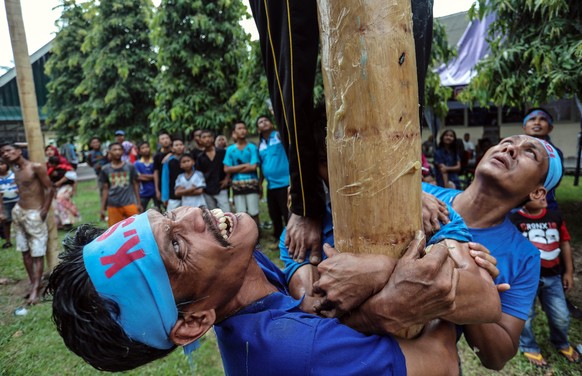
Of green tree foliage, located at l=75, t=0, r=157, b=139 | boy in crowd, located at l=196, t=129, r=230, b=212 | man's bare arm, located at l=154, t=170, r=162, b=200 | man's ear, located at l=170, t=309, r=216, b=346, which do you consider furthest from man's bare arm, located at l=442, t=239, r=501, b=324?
green tree foliage, located at l=75, t=0, r=157, b=139

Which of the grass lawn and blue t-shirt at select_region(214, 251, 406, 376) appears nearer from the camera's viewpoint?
blue t-shirt at select_region(214, 251, 406, 376)

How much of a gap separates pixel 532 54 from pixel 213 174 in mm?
5244

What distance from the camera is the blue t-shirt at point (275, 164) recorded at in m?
6.47

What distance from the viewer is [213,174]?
6.91 metres

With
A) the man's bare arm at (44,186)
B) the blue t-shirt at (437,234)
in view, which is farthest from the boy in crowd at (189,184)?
the blue t-shirt at (437,234)

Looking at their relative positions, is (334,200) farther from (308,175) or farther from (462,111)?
(462,111)

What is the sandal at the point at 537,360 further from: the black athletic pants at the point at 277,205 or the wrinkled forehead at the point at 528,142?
the black athletic pants at the point at 277,205

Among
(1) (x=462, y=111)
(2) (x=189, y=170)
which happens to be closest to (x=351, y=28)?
(2) (x=189, y=170)

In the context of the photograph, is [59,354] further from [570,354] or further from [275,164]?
[570,354]

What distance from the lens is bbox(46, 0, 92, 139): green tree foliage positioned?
61.0ft

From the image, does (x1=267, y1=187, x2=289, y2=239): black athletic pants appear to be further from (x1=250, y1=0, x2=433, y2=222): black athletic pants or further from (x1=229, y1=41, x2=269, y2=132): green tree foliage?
(x1=250, y1=0, x2=433, y2=222): black athletic pants

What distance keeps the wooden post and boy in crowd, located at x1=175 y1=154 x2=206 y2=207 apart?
18.7 feet

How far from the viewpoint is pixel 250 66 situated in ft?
27.6

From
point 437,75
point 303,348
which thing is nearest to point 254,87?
point 437,75
